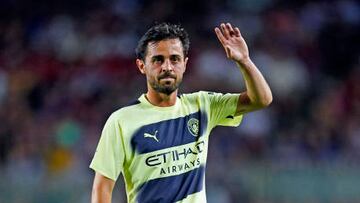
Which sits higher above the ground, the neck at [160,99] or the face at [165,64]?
the face at [165,64]

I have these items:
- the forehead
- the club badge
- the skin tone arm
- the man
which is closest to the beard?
the man

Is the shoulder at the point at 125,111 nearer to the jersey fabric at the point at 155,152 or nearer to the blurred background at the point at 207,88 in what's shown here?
the jersey fabric at the point at 155,152

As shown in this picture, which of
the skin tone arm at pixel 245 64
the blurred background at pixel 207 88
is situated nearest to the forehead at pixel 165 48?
the skin tone arm at pixel 245 64

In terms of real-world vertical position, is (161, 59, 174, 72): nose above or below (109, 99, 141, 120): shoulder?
above

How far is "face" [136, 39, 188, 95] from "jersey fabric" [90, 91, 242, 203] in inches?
8.0

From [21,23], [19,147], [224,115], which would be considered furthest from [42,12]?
[224,115]

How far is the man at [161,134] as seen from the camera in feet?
18.8

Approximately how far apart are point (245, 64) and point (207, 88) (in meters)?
5.90

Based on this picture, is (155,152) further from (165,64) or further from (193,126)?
(165,64)

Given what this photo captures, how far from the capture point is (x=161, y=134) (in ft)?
19.2

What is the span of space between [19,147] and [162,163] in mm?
5743

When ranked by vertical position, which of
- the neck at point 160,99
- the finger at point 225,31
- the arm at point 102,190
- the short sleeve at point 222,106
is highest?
the finger at point 225,31

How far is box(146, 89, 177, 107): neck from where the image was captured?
591cm

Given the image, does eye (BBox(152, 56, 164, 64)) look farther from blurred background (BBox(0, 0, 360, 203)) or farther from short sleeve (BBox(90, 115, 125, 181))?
blurred background (BBox(0, 0, 360, 203))
